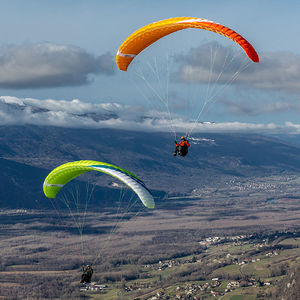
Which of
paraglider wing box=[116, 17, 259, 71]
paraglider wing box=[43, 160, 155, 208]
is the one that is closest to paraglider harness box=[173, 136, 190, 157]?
paraglider wing box=[43, 160, 155, 208]

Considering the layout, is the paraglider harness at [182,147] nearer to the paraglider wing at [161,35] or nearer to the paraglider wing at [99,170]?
the paraglider wing at [99,170]

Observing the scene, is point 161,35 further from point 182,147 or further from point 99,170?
point 99,170

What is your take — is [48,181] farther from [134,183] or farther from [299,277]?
[299,277]

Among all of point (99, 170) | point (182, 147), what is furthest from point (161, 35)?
point (99, 170)

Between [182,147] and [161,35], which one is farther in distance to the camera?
[161,35]

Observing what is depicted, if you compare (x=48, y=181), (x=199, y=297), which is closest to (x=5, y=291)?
(x=199, y=297)

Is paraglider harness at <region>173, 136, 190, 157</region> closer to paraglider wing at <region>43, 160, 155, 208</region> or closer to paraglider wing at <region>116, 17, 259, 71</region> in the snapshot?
paraglider wing at <region>43, 160, 155, 208</region>
